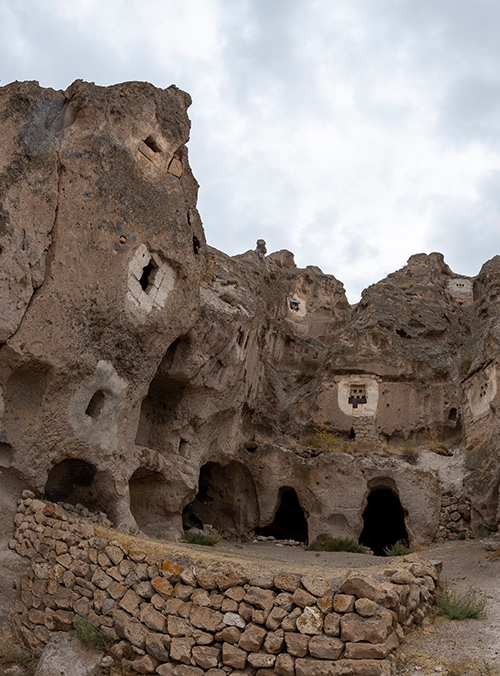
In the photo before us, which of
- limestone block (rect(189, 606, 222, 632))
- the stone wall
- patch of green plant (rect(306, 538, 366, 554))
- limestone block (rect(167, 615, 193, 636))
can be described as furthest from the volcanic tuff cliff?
limestone block (rect(189, 606, 222, 632))

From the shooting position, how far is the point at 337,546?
15.2 metres

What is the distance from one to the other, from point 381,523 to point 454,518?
4471 millimetres

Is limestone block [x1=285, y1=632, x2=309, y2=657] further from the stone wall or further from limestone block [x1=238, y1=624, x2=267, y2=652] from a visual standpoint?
limestone block [x1=238, y1=624, x2=267, y2=652]

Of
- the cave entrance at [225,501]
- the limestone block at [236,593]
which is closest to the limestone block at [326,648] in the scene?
the limestone block at [236,593]

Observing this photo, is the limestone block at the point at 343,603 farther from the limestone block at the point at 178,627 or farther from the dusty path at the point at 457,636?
the limestone block at the point at 178,627

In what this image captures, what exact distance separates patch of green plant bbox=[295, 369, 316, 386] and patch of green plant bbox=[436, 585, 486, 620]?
55.4ft

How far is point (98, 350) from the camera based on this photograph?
35.4ft

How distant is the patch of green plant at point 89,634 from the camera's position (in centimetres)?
733

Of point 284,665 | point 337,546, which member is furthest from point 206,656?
point 337,546

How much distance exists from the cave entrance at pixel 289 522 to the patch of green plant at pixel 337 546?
331 cm

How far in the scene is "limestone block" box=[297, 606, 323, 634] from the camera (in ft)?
19.8

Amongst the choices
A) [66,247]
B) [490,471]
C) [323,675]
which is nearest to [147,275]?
[66,247]

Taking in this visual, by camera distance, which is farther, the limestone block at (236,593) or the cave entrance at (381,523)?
the cave entrance at (381,523)

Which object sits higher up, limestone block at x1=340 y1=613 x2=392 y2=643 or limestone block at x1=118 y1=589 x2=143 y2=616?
limestone block at x1=340 y1=613 x2=392 y2=643
